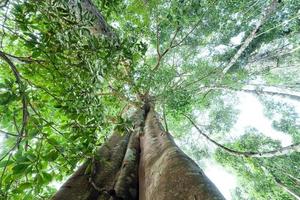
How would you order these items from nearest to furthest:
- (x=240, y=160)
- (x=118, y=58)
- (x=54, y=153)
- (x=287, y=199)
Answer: (x=54, y=153) < (x=118, y=58) < (x=287, y=199) < (x=240, y=160)

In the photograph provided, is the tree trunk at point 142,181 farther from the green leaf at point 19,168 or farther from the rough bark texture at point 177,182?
the green leaf at point 19,168

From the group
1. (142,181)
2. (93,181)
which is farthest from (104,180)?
(142,181)

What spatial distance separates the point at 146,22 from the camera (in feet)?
18.7

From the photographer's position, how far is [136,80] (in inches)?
128

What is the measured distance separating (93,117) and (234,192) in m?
10.1

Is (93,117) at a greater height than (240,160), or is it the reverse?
(93,117)

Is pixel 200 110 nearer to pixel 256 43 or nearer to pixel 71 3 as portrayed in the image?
pixel 256 43

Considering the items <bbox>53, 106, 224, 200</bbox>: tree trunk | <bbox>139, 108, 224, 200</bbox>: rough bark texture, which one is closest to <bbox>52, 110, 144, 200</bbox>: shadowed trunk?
<bbox>53, 106, 224, 200</bbox>: tree trunk

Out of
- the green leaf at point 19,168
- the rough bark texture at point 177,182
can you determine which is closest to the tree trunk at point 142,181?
the rough bark texture at point 177,182

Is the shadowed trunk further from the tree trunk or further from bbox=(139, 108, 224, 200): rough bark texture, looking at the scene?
bbox=(139, 108, 224, 200): rough bark texture

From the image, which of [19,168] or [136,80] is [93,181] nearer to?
[19,168]

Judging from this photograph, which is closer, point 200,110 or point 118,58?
point 118,58

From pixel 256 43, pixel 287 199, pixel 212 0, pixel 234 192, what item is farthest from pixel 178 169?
pixel 234 192

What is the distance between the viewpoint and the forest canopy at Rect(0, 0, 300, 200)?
4.83ft
